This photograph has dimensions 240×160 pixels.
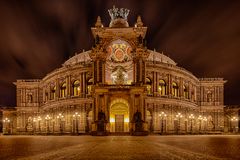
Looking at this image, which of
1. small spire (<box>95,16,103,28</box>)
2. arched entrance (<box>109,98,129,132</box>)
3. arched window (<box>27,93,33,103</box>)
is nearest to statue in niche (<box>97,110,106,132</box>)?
arched entrance (<box>109,98,129,132</box>)

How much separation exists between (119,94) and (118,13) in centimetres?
1919

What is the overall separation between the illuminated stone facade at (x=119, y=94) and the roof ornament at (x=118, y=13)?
0.61ft

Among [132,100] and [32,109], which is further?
[32,109]

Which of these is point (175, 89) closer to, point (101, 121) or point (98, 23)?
point (98, 23)

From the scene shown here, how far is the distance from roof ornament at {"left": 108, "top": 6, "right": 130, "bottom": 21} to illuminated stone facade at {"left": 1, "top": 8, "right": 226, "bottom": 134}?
0.19 meters

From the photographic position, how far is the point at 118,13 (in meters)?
59.6

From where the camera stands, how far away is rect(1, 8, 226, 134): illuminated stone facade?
47.1 meters

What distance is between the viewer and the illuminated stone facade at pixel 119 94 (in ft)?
155

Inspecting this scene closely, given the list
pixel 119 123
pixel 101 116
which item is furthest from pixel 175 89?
pixel 101 116

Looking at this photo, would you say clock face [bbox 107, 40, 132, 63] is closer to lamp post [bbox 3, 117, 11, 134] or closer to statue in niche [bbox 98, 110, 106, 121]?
statue in niche [bbox 98, 110, 106, 121]

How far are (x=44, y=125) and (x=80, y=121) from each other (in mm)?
14952

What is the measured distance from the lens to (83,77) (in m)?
64.9

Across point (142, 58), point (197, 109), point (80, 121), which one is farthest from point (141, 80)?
point (197, 109)

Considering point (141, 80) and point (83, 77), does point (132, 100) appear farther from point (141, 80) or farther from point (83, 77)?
A: point (83, 77)
